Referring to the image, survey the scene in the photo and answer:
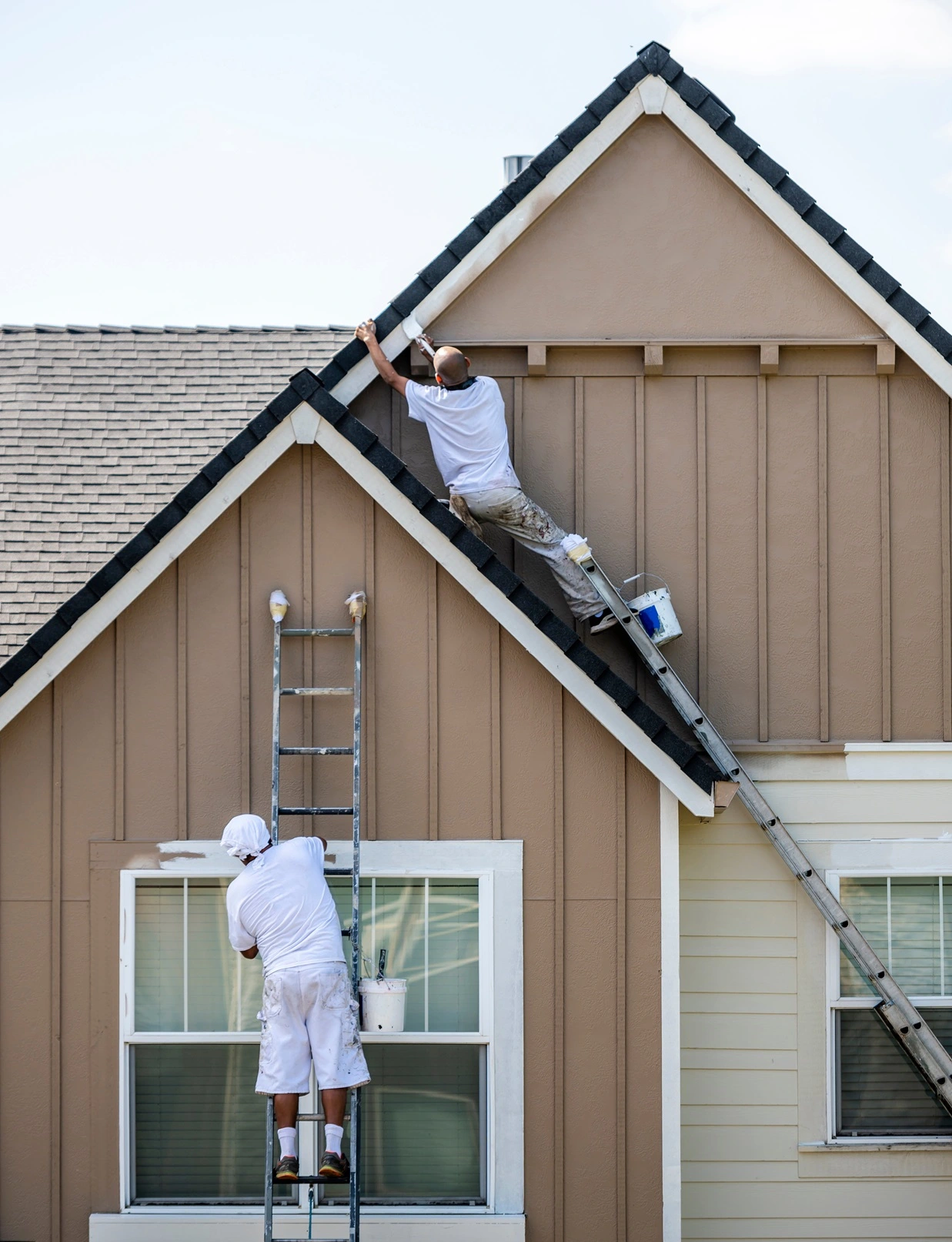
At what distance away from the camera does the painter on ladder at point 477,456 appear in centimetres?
674

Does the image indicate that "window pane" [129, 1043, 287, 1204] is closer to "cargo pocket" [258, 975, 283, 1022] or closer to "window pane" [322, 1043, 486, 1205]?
"window pane" [322, 1043, 486, 1205]

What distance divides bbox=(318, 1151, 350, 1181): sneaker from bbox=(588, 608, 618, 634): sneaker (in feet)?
A: 9.54

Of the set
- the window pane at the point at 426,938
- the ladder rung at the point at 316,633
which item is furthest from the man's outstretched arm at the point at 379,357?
the window pane at the point at 426,938

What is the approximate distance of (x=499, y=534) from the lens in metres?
7.21

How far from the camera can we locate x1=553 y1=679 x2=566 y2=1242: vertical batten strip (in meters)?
6.36

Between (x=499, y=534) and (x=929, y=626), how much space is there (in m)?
2.45

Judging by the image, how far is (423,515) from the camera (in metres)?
6.23

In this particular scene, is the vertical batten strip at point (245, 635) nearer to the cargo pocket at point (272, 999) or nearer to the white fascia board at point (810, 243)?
the cargo pocket at point (272, 999)

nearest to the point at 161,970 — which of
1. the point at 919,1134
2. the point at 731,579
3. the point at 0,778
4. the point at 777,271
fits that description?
the point at 0,778

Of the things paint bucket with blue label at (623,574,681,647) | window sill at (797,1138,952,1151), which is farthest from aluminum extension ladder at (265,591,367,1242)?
window sill at (797,1138,952,1151)

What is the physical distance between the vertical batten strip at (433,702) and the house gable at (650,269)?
1.64 m

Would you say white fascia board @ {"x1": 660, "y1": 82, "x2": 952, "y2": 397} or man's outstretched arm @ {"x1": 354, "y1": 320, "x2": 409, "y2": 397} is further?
white fascia board @ {"x1": 660, "y1": 82, "x2": 952, "y2": 397}

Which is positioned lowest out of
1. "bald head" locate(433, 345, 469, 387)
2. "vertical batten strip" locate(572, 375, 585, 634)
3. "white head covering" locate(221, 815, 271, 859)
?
"white head covering" locate(221, 815, 271, 859)

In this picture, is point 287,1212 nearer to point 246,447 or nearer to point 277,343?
point 246,447
